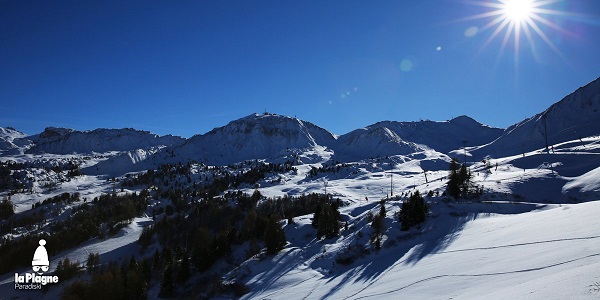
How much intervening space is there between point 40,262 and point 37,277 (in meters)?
6.91

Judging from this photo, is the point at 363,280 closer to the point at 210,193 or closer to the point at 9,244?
the point at 9,244

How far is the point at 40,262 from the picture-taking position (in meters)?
86.8

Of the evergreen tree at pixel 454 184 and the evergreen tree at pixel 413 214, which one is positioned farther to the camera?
the evergreen tree at pixel 454 184

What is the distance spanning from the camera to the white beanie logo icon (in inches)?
3285

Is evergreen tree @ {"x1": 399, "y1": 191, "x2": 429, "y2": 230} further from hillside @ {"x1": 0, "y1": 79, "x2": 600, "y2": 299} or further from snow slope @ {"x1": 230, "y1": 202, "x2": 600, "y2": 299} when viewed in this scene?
snow slope @ {"x1": 230, "y1": 202, "x2": 600, "y2": 299}

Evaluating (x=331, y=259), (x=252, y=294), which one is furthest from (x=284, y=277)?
(x=331, y=259)

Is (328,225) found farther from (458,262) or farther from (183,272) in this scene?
(458,262)

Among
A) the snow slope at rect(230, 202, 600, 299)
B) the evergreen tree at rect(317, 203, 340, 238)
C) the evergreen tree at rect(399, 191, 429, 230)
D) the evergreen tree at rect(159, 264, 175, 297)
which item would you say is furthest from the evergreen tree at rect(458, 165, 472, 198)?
the evergreen tree at rect(159, 264, 175, 297)

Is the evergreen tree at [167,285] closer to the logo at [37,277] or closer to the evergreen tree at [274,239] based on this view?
the evergreen tree at [274,239]

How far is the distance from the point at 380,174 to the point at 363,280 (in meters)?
146

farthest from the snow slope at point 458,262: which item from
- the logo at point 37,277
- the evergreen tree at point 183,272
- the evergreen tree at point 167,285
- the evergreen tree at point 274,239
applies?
the logo at point 37,277

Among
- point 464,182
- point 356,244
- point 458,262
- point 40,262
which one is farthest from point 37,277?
point 464,182

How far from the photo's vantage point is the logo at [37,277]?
73.6 m

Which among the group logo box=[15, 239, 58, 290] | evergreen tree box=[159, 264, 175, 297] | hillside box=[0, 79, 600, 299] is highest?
hillside box=[0, 79, 600, 299]
